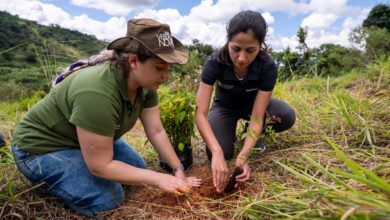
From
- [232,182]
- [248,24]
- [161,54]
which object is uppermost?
[248,24]

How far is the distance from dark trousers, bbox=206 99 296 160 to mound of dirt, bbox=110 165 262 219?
56 centimetres

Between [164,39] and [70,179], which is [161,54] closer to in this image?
[164,39]

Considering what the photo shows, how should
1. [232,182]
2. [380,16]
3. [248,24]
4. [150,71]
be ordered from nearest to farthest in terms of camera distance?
1. [150,71]
2. [232,182]
3. [248,24]
4. [380,16]

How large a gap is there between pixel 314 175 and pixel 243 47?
89 cm

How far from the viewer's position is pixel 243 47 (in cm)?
194

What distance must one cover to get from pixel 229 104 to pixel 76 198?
55.3 inches

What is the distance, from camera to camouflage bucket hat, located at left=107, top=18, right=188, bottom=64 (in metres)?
1.58

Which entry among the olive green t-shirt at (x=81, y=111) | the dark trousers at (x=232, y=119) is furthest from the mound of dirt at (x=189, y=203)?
the dark trousers at (x=232, y=119)

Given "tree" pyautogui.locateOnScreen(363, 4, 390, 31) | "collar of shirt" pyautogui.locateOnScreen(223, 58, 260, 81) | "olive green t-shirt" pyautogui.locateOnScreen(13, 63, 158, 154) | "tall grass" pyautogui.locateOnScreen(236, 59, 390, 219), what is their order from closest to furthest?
"tall grass" pyautogui.locateOnScreen(236, 59, 390, 219) < "olive green t-shirt" pyautogui.locateOnScreen(13, 63, 158, 154) < "collar of shirt" pyautogui.locateOnScreen(223, 58, 260, 81) < "tree" pyautogui.locateOnScreen(363, 4, 390, 31)

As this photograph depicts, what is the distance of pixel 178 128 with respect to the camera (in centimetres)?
229

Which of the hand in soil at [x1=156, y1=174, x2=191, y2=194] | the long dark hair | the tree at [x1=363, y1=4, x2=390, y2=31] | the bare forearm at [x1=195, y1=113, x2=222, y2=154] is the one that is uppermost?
the tree at [x1=363, y1=4, x2=390, y2=31]

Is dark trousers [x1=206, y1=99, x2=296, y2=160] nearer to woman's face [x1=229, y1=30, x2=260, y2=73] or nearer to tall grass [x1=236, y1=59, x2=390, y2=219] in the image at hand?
tall grass [x1=236, y1=59, x2=390, y2=219]

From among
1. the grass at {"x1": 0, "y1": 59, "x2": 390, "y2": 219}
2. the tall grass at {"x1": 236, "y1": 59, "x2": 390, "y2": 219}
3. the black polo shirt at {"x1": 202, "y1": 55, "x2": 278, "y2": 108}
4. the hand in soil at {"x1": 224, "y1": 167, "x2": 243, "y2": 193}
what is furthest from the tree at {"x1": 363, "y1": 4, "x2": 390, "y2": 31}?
the hand in soil at {"x1": 224, "y1": 167, "x2": 243, "y2": 193}

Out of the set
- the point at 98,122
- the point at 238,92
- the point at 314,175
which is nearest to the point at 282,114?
the point at 238,92
